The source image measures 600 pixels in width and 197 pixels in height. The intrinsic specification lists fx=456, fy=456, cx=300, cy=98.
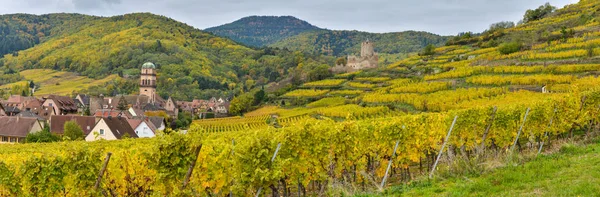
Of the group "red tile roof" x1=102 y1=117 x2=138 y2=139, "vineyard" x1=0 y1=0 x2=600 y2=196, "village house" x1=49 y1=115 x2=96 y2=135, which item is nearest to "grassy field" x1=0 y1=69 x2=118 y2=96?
"village house" x1=49 y1=115 x2=96 y2=135

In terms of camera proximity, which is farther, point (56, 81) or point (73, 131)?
point (56, 81)

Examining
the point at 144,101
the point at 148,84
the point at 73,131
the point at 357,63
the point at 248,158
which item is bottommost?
the point at 144,101

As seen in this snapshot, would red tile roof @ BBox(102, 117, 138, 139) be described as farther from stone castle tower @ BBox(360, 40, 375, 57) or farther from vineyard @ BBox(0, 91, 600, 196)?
stone castle tower @ BBox(360, 40, 375, 57)

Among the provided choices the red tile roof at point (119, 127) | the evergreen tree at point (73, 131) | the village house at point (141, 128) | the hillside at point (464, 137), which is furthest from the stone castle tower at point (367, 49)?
the evergreen tree at point (73, 131)

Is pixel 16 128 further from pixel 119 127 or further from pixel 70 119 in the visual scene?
pixel 119 127

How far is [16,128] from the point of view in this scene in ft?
171

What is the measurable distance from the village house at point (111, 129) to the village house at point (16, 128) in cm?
625

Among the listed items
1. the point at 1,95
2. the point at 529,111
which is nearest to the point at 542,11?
the point at 529,111

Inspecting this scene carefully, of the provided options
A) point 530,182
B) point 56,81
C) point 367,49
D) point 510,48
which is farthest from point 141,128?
point 56,81

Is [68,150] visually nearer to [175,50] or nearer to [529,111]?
[529,111]

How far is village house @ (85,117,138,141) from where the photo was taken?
50.4 meters

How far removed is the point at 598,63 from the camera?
4638 centimetres

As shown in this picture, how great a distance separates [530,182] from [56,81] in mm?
172763

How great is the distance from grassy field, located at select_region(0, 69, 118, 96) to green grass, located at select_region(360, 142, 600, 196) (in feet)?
454
